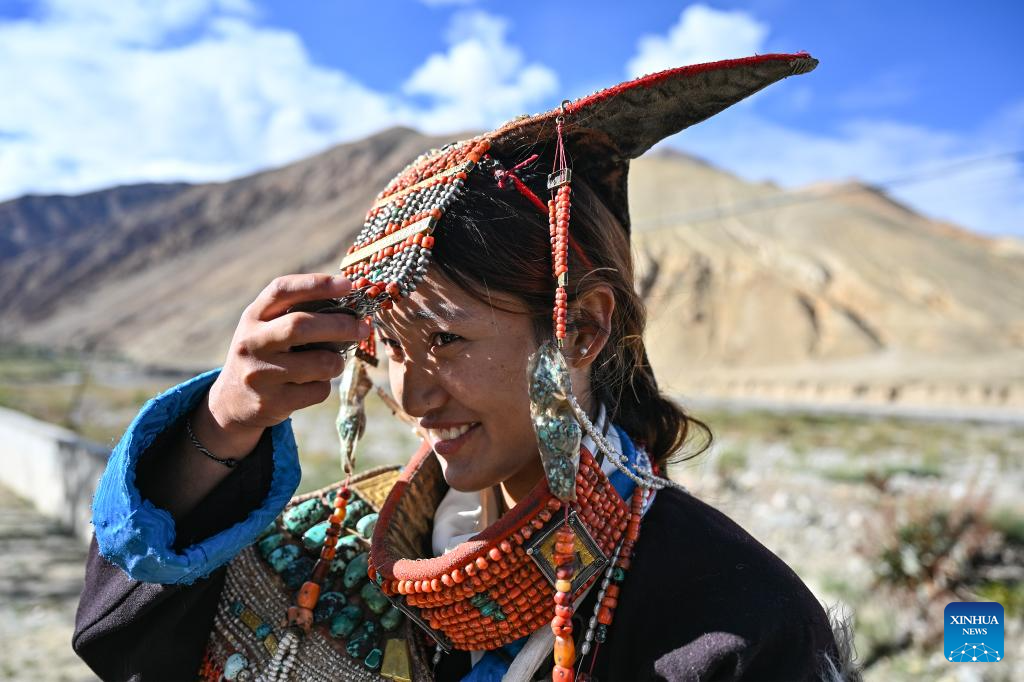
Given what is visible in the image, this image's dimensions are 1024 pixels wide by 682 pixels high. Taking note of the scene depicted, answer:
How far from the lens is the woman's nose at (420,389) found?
1.53 meters

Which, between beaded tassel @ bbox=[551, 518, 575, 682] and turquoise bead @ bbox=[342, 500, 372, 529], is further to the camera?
turquoise bead @ bbox=[342, 500, 372, 529]

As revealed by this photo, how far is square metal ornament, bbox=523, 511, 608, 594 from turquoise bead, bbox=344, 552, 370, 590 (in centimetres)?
45

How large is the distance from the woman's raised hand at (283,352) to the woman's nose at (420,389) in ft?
0.61

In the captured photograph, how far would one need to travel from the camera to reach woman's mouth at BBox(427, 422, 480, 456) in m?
1.56

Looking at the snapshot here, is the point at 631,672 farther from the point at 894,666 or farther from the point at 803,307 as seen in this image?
the point at 803,307

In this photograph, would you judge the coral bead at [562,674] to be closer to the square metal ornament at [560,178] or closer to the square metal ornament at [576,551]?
the square metal ornament at [576,551]

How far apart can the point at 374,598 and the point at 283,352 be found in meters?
0.64

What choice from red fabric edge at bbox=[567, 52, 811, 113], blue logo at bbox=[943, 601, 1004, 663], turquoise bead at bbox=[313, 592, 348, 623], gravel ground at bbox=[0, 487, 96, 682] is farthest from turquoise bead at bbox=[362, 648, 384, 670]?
gravel ground at bbox=[0, 487, 96, 682]

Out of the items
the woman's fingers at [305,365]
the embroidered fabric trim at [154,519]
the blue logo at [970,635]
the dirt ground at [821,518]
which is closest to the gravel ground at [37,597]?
the dirt ground at [821,518]

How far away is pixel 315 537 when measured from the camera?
1.79m

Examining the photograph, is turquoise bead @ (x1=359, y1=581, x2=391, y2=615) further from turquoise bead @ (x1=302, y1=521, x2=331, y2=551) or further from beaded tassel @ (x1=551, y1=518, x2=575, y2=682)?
beaded tassel @ (x1=551, y1=518, x2=575, y2=682)

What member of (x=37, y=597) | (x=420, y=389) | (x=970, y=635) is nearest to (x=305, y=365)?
(x=420, y=389)

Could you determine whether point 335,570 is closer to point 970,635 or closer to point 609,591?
point 609,591

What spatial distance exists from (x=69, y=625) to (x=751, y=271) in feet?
114
